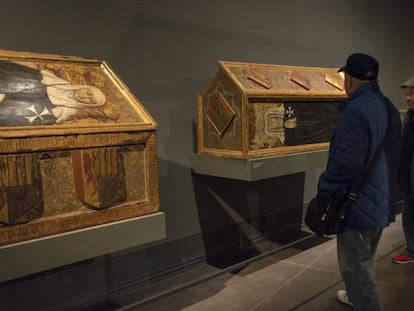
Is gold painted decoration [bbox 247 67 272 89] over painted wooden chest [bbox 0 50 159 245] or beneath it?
over

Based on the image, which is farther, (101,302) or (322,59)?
(322,59)

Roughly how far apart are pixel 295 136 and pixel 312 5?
1868mm

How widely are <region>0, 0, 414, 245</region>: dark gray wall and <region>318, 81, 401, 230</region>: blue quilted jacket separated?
4.57ft

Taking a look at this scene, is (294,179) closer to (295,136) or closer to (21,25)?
(295,136)

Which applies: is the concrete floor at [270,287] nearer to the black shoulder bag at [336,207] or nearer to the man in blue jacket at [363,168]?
the man in blue jacket at [363,168]

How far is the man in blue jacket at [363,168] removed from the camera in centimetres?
212

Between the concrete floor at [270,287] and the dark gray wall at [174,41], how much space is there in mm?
436

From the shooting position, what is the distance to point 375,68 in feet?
7.27

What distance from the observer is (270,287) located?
10.2ft

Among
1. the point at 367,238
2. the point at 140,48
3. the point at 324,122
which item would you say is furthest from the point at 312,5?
the point at 367,238

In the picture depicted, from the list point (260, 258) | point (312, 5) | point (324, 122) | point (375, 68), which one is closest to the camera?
point (375, 68)

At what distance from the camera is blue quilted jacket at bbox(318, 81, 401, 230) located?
2.12 metres

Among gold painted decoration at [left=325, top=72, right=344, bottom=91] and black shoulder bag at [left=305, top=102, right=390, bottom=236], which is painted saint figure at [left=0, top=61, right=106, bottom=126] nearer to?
black shoulder bag at [left=305, top=102, right=390, bottom=236]

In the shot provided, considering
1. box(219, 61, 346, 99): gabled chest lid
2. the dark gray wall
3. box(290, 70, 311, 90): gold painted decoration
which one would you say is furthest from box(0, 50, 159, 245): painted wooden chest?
box(290, 70, 311, 90): gold painted decoration
